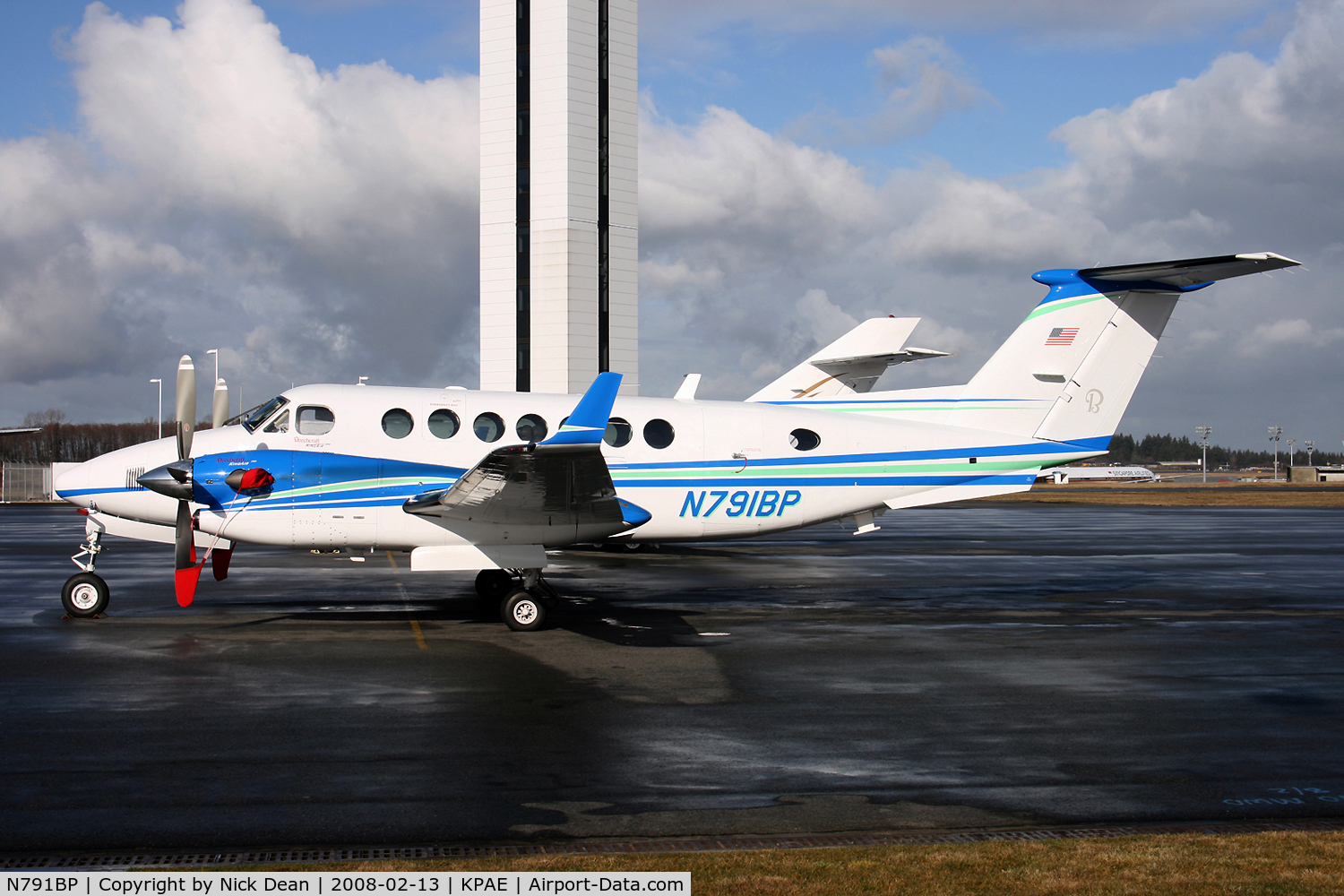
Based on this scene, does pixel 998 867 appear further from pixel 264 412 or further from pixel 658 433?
pixel 264 412

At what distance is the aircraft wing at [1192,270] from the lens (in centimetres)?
1351

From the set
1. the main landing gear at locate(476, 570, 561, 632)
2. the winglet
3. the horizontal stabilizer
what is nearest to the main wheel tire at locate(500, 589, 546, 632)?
the main landing gear at locate(476, 570, 561, 632)

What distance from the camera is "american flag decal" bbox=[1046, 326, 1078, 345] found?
50.8 ft

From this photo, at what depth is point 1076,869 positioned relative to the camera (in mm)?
4926

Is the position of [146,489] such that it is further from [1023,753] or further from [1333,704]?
[1333,704]

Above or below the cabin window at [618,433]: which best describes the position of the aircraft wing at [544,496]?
below

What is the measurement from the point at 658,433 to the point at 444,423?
2977mm

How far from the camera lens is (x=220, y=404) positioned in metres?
14.4

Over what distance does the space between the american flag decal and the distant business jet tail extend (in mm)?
14

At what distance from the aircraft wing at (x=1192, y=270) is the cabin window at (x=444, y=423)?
989 centimetres

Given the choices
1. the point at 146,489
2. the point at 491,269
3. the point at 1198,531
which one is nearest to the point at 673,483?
Answer: the point at 146,489

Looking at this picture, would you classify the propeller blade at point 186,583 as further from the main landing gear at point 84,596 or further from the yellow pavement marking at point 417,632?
the yellow pavement marking at point 417,632

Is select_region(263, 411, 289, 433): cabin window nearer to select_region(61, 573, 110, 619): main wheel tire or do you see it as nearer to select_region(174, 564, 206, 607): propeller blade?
select_region(174, 564, 206, 607): propeller blade
